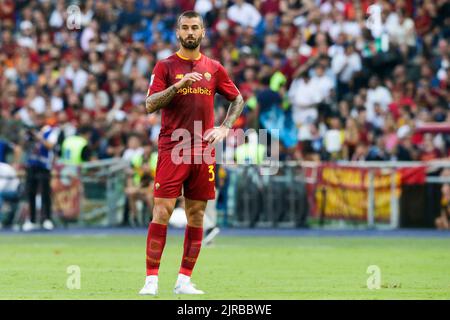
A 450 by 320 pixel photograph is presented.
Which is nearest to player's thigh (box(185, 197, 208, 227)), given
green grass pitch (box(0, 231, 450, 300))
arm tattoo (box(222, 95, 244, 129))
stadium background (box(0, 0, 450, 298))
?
green grass pitch (box(0, 231, 450, 300))

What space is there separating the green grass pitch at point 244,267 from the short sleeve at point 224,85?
1910mm

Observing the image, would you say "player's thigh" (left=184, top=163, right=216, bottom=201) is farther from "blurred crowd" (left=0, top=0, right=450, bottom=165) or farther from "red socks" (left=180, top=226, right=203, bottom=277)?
"blurred crowd" (left=0, top=0, right=450, bottom=165)

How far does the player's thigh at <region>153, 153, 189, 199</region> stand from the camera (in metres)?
11.6

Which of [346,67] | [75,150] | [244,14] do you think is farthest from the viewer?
[244,14]

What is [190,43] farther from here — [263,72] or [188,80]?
[263,72]

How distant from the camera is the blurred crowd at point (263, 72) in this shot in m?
26.5

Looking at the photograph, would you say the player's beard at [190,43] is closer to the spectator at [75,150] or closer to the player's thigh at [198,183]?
the player's thigh at [198,183]

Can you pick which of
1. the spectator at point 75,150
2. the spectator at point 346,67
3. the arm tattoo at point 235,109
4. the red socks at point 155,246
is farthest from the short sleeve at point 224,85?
the spectator at point 346,67

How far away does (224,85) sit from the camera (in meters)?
12.1

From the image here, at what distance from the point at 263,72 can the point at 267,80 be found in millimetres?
269

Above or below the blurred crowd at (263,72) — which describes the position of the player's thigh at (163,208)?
below

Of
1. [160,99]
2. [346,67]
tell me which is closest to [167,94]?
[160,99]

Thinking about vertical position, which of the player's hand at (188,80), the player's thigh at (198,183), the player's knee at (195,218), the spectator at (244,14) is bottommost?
the player's knee at (195,218)
